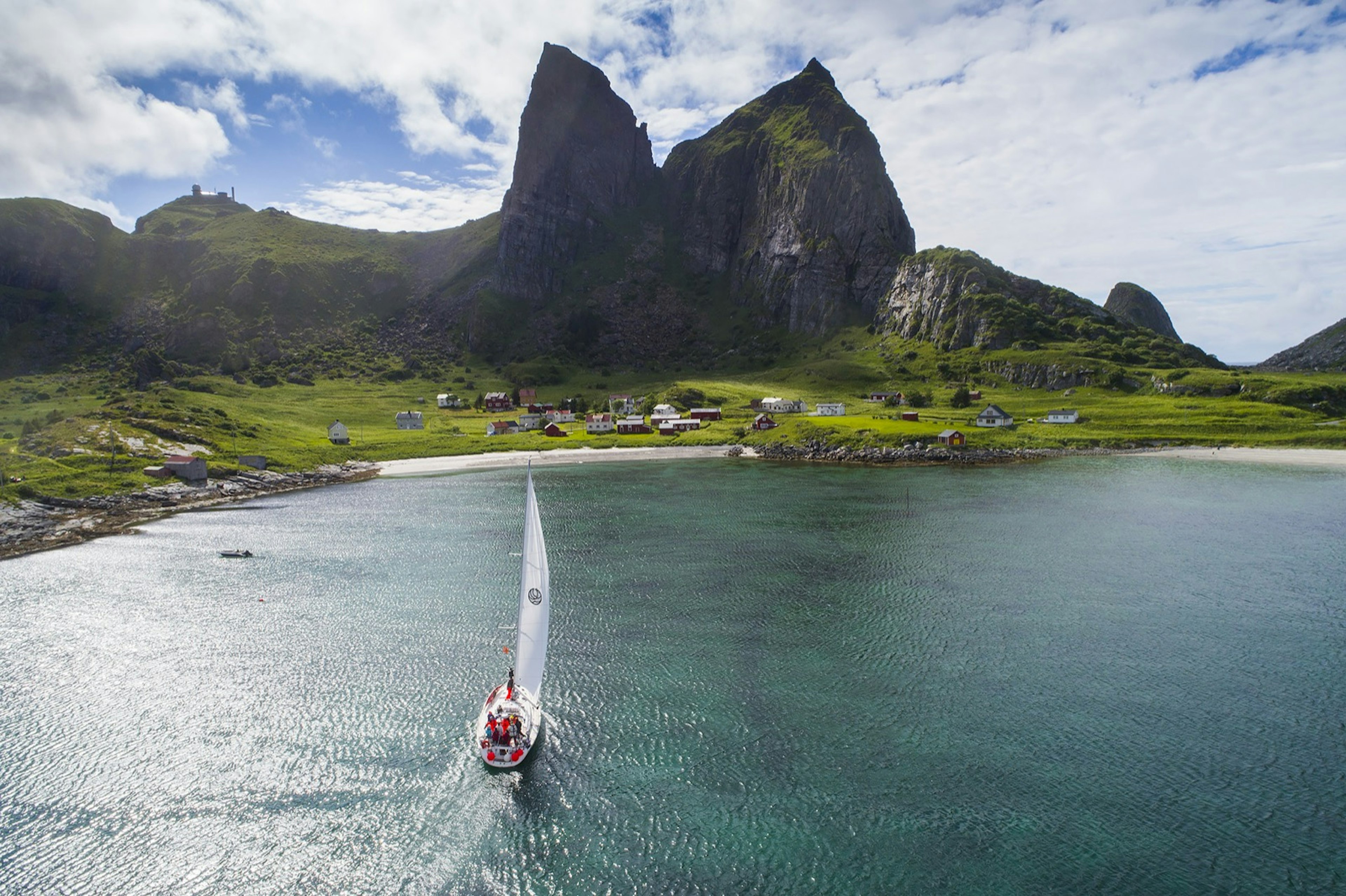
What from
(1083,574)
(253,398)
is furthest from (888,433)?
(253,398)

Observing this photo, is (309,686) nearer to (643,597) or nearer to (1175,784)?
(643,597)

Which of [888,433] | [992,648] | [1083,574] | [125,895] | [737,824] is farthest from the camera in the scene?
[888,433]

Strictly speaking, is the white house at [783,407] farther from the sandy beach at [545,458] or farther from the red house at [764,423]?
the sandy beach at [545,458]

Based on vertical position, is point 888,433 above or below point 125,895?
above

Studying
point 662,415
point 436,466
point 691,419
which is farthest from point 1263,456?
point 436,466

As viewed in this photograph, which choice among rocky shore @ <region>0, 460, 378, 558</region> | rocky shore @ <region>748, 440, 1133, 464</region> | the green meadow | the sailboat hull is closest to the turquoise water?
the sailboat hull
